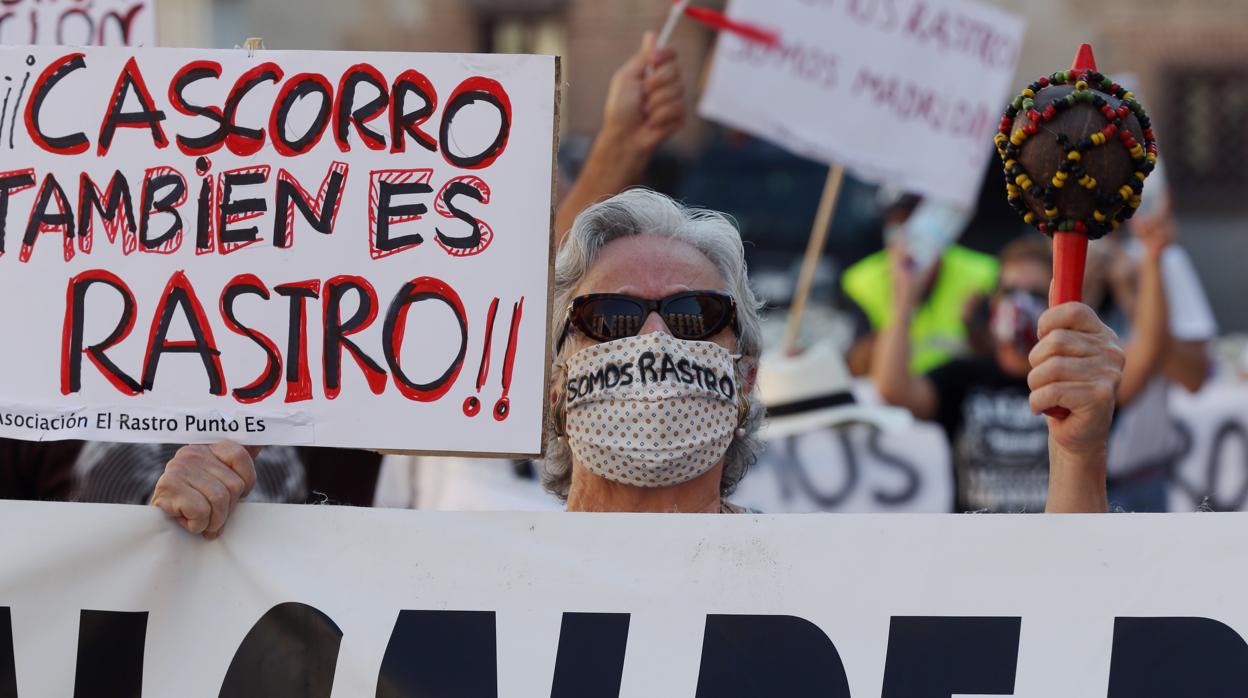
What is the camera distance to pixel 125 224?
2.44 metres

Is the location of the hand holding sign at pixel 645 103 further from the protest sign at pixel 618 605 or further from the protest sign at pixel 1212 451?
the protest sign at pixel 1212 451

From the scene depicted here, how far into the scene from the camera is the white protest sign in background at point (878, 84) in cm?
495

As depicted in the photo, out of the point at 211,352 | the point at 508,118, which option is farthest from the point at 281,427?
the point at 508,118

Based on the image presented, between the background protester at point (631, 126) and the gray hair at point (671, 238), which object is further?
the background protester at point (631, 126)

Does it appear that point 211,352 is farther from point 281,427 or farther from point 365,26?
point 365,26

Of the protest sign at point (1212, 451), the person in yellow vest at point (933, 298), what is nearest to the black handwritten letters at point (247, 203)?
the protest sign at point (1212, 451)

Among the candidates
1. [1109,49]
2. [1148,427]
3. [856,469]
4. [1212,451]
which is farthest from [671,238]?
[1109,49]

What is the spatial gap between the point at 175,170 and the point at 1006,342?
3.78 metres

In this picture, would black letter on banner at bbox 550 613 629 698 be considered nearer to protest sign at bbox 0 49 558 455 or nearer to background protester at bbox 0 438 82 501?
protest sign at bbox 0 49 558 455

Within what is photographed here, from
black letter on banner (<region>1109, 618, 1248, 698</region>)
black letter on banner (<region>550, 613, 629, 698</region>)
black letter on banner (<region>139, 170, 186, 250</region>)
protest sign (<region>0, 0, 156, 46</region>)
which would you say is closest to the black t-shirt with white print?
protest sign (<region>0, 0, 156, 46</region>)

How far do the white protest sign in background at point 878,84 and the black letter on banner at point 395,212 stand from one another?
257cm

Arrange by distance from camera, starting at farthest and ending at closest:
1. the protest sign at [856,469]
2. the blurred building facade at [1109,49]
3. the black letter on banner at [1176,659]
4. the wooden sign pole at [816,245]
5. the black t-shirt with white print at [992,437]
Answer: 1. the blurred building facade at [1109,49]
2. the protest sign at [856,469]
3. the black t-shirt with white print at [992,437]
4. the wooden sign pole at [816,245]
5. the black letter on banner at [1176,659]

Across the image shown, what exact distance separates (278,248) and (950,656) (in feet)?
3.45

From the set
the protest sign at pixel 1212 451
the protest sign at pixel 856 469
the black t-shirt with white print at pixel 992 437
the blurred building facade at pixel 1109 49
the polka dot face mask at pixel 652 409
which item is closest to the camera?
the polka dot face mask at pixel 652 409
